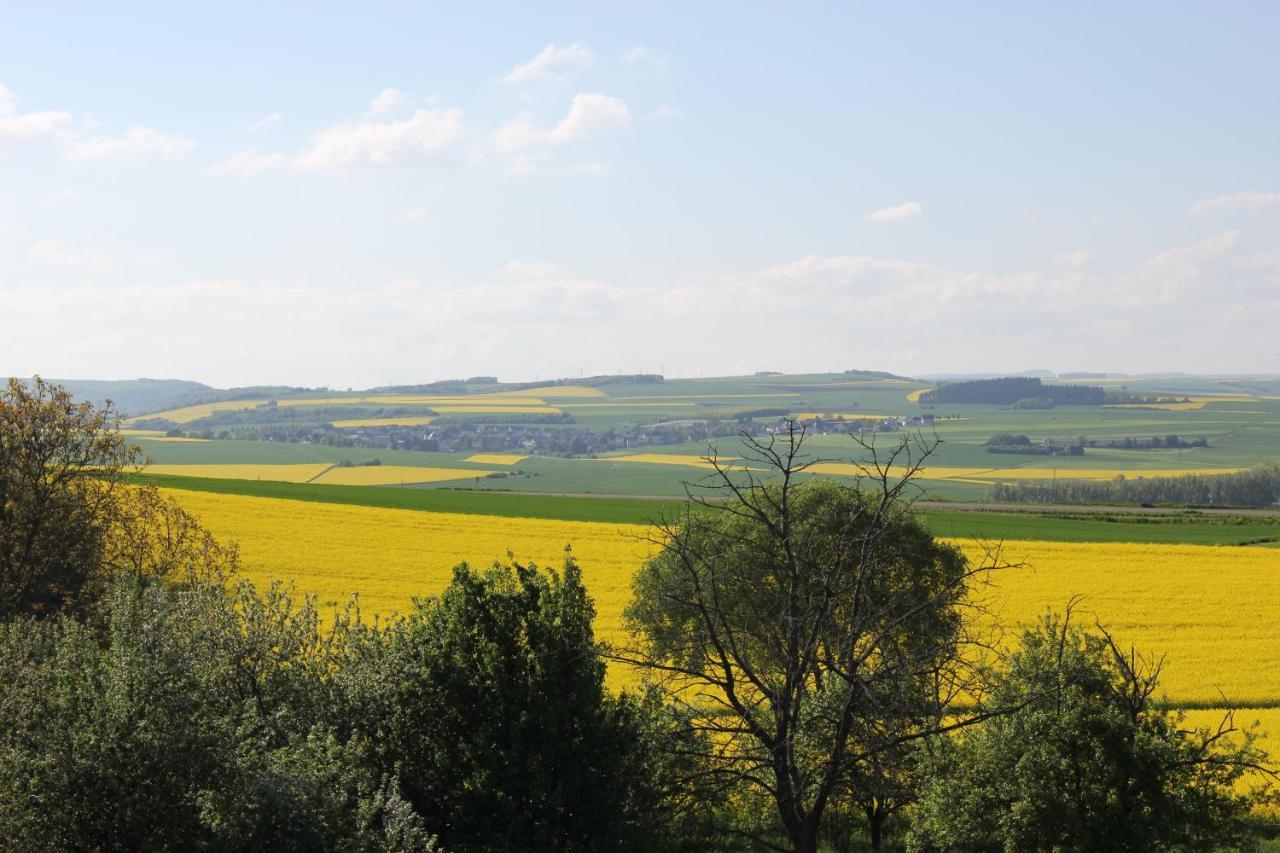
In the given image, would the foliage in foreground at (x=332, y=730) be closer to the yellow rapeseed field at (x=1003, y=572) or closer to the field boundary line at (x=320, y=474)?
the yellow rapeseed field at (x=1003, y=572)

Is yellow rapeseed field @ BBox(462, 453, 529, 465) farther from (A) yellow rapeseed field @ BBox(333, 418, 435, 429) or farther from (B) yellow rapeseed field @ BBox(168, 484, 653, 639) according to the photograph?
(B) yellow rapeseed field @ BBox(168, 484, 653, 639)

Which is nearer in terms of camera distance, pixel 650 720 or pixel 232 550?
pixel 650 720

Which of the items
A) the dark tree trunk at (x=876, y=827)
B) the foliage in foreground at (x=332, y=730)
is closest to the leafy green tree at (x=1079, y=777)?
the dark tree trunk at (x=876, y=827)

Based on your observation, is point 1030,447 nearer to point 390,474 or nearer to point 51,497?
point 390,474

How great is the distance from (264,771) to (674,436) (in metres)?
156

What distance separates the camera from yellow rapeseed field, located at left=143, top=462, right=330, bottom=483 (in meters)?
103

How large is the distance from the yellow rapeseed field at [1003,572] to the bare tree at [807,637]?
5.91 m

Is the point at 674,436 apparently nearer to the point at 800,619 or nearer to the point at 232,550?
the point at 232,550

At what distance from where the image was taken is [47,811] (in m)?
14.0

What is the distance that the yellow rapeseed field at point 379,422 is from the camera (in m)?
175

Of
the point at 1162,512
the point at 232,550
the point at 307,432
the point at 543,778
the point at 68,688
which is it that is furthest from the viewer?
the point at 307,432

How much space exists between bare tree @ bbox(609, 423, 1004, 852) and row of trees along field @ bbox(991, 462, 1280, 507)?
60.0 meters

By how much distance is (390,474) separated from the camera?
109m

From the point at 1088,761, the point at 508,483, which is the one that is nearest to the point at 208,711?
the point at 1088,761
